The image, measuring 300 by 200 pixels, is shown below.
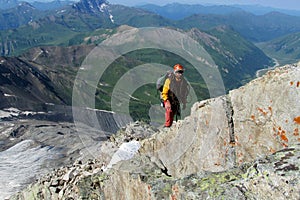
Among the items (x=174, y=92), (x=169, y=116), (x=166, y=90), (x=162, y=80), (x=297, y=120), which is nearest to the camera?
(x=297, y=120)

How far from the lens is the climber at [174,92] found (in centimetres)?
2519

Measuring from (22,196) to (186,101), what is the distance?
21.9m

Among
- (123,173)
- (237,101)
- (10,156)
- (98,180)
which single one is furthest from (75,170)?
(10,156)

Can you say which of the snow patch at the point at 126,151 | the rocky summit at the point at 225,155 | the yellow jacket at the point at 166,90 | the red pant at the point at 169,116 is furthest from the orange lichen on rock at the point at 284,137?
the snow patch at the point at 126,151

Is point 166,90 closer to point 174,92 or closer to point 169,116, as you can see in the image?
point 174,92

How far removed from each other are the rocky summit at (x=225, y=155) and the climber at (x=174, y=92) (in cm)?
175

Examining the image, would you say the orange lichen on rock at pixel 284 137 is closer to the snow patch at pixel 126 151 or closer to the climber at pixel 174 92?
the climber at pixel 174 92

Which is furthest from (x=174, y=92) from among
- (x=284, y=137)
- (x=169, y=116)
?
(x=284, y=137)

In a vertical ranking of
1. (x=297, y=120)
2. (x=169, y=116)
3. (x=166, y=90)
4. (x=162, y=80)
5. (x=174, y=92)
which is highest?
(x=162, y=80)

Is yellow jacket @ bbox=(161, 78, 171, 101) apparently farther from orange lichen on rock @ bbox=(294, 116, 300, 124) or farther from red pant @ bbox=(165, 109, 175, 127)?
orange lichen on rock @ bbox=(294, 116, 300, 124)

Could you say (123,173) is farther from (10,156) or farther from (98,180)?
(10,156)

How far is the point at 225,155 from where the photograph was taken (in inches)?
763

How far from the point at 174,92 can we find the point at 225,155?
26.5 ft

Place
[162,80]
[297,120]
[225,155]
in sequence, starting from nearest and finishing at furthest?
[297,120] → [225,155] → [162,80]
